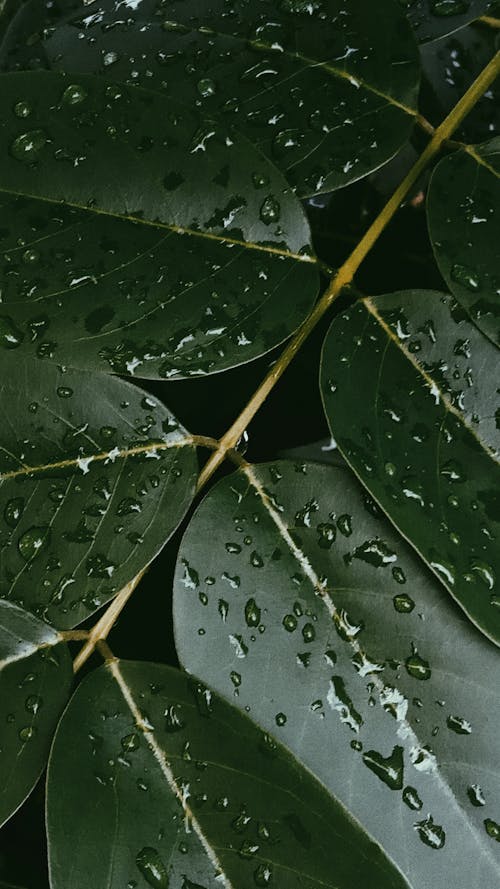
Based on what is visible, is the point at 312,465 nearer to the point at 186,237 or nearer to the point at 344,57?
the point at 186,237

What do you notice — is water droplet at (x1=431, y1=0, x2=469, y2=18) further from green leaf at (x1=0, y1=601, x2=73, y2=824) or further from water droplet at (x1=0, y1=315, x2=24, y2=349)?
green leaf at (x1=0, y1=601, x2=73, y2=824)

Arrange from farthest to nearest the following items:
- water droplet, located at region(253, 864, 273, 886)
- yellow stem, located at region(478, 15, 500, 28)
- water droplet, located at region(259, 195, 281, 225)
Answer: yellow stem, located at region(478, 15, 500, 28) → water droplet, located at region(259, 195, 281, 225) → water droplet, located at region(253, 864, 273, 886)

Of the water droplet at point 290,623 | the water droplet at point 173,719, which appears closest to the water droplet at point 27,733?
the water droplet at point 173,719

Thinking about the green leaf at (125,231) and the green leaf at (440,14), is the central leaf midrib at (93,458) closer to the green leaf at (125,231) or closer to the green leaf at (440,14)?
the green leaf at (125,231)

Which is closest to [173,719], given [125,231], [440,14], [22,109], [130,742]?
[130,742]

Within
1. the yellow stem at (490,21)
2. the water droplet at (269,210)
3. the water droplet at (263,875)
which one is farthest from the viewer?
the yellow stem at (490,21)

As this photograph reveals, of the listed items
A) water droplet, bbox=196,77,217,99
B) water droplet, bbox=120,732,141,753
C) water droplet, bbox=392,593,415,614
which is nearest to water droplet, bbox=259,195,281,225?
water droplet, bbox=196,77,217,99

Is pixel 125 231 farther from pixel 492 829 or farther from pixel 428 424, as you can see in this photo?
pixel 492 829
